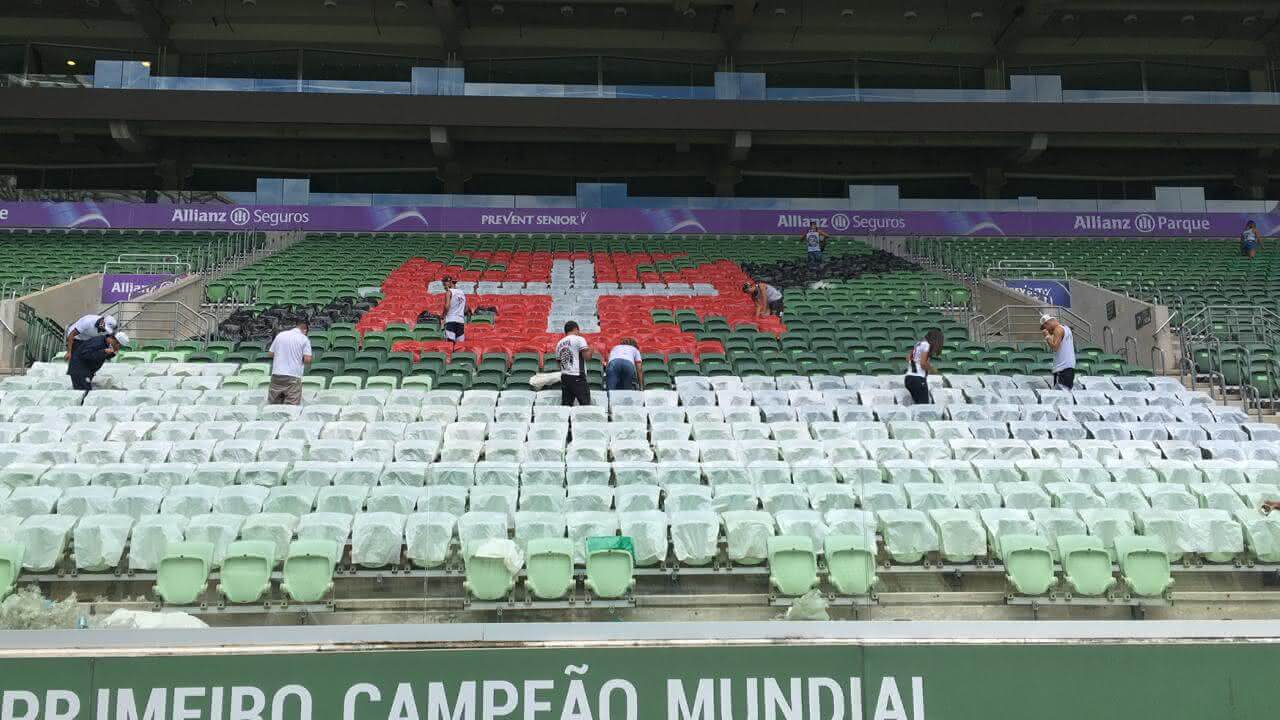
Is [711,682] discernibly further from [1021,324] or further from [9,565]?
[1021,324]

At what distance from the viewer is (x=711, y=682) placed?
Result: 3.35m

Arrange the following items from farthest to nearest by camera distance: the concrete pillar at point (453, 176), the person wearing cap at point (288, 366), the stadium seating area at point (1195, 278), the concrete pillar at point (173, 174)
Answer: the concrete pillar at point (453, 176), the concrete pillar at point (173, 174), the stadium seating area at point (1195, 278), the person wearing cap at point (288, 366)

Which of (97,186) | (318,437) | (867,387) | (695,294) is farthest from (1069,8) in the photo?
(97,186)

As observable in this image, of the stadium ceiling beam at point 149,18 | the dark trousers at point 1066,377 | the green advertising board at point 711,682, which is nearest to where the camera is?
the green advertising board at point 711,682

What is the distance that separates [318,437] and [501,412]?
1887mm

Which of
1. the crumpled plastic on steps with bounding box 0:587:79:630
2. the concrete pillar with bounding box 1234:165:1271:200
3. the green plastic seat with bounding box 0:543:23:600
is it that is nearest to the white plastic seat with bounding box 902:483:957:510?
the crumpled plastic on steps with bounding box 0:587:79:630

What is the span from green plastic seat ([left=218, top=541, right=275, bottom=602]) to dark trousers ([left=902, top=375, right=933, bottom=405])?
692cm

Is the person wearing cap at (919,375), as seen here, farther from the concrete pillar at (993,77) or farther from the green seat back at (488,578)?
the concrete pillar at (993,77)

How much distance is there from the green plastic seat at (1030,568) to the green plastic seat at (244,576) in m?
4.96

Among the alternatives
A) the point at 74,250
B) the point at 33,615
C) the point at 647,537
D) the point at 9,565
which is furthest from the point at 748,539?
the point at 74,250

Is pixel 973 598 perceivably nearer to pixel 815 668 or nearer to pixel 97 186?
pixel 815 668

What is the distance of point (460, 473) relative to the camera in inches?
324

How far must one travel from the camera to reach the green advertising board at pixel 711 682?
3268 millimetres

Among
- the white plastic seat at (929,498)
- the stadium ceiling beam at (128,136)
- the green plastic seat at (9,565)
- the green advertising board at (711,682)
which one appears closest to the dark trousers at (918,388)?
the white plastic seat at (929,498)
